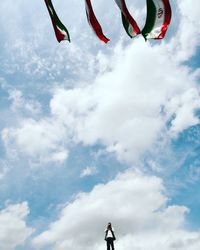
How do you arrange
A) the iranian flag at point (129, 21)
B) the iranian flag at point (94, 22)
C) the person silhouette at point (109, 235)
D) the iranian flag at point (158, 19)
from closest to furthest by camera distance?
the iranian flag at point (158, 19), the iranian flag at point (129, 21), the iranian flag at point (94, 22), the person silhouette at point (109, 235)

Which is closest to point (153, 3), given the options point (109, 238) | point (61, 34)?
point (61, 34)

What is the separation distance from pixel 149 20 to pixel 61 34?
249 centimetres

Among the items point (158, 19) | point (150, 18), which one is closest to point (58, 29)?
point (150, 18)

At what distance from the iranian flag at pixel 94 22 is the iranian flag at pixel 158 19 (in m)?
1.23

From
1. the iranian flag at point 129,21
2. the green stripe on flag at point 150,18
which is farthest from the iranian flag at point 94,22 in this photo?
the green stripe on flag at point 150,18

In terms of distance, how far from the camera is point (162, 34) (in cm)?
994

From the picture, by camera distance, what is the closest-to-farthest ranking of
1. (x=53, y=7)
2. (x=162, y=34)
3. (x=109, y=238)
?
(x=162, y=34) → (x=53, y=7) → (x=109, y=238)

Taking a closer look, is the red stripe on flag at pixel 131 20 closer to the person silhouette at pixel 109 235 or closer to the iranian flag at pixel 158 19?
the iranian flag at pixel 158 19

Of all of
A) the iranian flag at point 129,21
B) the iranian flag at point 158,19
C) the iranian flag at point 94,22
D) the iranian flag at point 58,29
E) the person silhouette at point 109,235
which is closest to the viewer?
the iranian flag at point 158,19

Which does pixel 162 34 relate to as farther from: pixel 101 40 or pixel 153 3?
pixel 101 40

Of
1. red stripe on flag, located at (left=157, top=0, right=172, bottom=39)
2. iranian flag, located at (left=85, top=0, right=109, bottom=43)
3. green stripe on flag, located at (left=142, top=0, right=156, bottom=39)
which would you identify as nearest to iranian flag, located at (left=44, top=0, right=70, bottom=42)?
iranian flag, located at (left=85, top=0, right=109, bottom=43)

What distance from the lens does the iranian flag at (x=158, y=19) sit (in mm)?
9945

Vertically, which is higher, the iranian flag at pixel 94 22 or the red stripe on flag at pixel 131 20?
the iranian flag at pixel 94 22

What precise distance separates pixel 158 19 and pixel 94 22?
1835 mm
